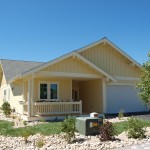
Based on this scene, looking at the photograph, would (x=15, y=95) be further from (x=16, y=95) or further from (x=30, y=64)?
(x=30, y=64)

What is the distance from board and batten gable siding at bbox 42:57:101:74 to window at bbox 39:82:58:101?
236cm

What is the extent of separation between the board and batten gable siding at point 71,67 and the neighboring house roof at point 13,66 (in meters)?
8.10

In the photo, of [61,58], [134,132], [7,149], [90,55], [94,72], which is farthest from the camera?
[90,55]

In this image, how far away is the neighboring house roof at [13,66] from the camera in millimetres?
27663

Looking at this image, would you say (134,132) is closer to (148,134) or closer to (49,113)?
(148,134)

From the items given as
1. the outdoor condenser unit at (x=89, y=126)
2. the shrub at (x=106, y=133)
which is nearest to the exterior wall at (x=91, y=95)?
the outdoor condenser unit at (x=89, y=126)

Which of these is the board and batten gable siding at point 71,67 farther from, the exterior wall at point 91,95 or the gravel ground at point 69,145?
the gravel ground at point 69,145

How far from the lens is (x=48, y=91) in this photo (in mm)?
21641

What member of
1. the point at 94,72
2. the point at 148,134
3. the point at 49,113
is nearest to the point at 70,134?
the point at 148,134

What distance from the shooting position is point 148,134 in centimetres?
1216

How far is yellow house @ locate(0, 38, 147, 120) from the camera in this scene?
19.6 metres

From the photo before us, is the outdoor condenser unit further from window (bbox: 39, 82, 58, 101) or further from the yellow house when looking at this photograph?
window (bbox: 39, 82, 58, 101)

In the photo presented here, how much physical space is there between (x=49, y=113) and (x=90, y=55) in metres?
6.32

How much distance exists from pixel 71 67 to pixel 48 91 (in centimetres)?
284
